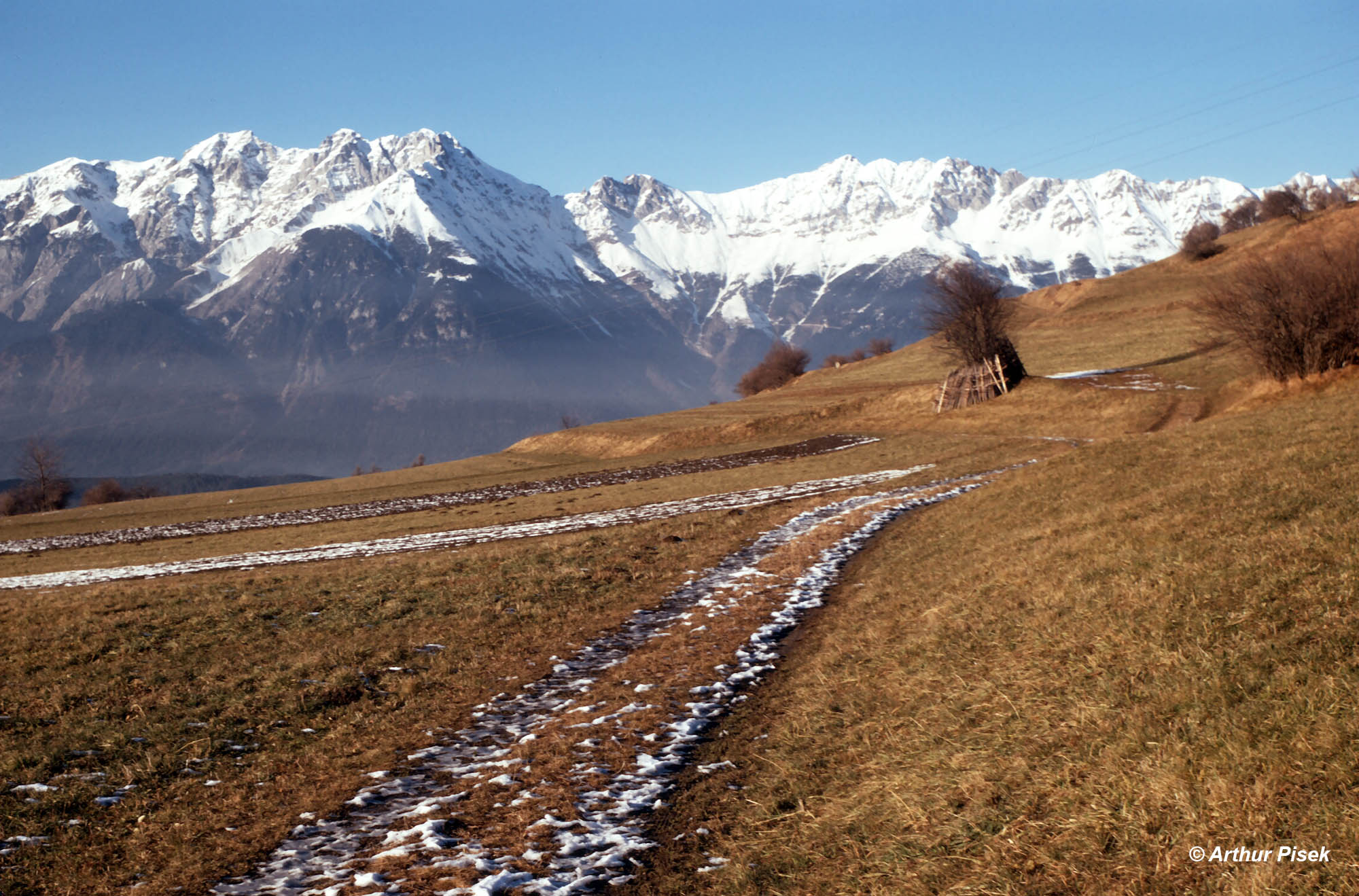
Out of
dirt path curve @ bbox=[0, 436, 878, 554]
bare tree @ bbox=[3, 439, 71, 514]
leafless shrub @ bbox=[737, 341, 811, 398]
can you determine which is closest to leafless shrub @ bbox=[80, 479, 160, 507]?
bare tree @ bbox=[3, 439, 71, 514]

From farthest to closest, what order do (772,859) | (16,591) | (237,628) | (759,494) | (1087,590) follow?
(759,494) → (16,591) → (237,628) → (1087,590) → (772,859)

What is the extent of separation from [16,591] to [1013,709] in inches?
1366

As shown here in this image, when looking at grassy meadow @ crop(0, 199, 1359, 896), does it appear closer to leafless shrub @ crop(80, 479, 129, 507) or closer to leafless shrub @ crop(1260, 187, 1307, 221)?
leafless shrub @ crop(1260, 187, 1307, 221)

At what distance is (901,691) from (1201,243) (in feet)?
458

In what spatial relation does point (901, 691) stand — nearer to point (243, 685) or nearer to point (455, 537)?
point (243, 685)

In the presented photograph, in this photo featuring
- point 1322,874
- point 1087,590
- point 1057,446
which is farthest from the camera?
point 1057,446

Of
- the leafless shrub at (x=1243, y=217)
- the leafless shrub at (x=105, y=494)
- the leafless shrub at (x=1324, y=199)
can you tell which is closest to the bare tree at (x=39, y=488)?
the leafless shrub at (x=105, y=494)

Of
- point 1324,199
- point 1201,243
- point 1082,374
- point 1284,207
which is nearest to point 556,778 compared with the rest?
point 1082,374

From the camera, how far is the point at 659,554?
24.6 m

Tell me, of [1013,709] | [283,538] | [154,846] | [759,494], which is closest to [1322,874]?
[1013,709]

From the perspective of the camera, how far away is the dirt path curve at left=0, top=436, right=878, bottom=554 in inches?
2167

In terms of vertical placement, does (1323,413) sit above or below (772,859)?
above

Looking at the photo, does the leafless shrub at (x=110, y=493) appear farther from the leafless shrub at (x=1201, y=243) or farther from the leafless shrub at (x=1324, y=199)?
the leafless shrub at (x=1324, y=199)

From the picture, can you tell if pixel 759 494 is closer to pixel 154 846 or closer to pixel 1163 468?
pixel 1163 468
